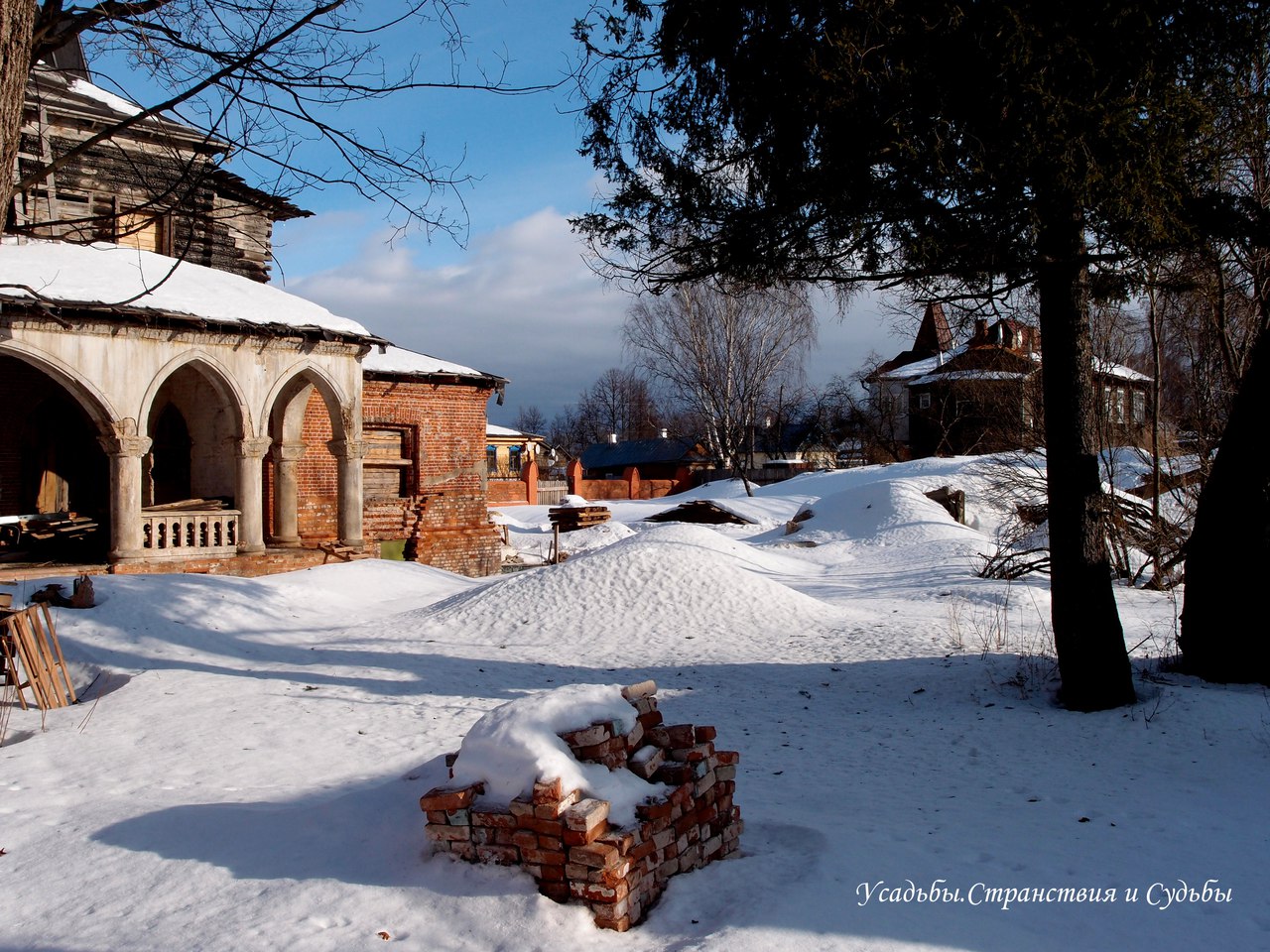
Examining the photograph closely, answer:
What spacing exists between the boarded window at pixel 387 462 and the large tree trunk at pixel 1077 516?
13.3 metres

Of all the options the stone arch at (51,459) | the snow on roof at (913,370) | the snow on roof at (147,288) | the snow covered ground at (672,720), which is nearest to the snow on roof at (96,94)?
the snow on roof at (147,288)

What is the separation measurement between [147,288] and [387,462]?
6.11 m

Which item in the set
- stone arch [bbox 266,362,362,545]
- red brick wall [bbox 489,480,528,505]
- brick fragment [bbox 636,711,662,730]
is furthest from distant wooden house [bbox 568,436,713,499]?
brick fragment [bbox 636,711,662,730]

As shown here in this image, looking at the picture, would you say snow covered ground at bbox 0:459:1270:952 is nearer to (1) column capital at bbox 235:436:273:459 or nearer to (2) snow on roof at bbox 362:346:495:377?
(1) column capital at bbox 235:436:273:459

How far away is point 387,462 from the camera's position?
1772cm

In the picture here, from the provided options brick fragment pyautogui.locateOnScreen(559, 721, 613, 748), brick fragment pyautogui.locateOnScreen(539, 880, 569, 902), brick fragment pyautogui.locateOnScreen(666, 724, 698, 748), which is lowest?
brick fragment pyautogui.locateOnScreen(539, 880, 569, 902)

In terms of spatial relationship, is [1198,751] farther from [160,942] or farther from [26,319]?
[26,319]

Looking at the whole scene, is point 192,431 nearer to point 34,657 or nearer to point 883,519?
point 34,657

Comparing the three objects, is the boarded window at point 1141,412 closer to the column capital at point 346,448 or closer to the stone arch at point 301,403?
the column capital at point 346,448

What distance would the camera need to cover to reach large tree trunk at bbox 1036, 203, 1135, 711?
6.95 meters

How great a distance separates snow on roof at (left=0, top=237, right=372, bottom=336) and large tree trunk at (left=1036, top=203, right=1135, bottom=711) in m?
10.8

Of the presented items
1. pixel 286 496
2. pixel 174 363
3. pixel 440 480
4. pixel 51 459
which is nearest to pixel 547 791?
pixel 174 363

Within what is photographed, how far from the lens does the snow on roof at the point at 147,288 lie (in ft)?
40.8

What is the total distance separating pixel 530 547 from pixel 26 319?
46.0 feet
